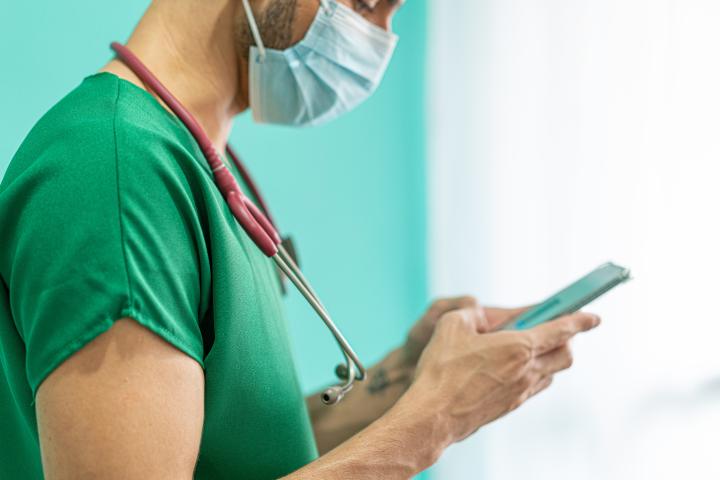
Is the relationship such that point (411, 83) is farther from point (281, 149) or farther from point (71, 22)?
point (71, 22)

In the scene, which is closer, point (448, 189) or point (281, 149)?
point (281, 149)

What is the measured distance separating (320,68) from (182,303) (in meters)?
0.43

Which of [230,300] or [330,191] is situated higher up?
[230,300]

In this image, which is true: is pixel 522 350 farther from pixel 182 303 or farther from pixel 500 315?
pixel 182 303

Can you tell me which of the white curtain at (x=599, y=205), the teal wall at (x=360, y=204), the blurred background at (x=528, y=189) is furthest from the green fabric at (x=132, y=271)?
the teal wall at (x=360, y=204)

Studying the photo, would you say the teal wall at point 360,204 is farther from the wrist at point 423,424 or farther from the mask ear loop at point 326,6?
the wrist at point 423,424

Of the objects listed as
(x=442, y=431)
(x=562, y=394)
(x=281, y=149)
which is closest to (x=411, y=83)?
(x=281, y=149)

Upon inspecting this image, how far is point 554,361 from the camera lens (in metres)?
0.91

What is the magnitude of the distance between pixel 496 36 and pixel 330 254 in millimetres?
610

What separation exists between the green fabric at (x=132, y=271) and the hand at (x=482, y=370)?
16cm

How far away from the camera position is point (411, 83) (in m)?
1.97

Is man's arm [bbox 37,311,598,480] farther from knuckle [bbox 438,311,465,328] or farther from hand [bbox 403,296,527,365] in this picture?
hand [bbox 403,296,527,365]

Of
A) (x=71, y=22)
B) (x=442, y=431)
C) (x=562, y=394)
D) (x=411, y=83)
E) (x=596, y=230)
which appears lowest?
(x=562, y=394)

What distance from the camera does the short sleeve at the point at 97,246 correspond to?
0.62 m
